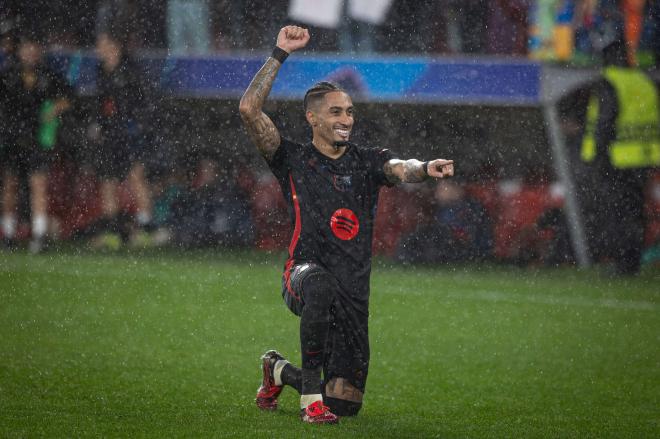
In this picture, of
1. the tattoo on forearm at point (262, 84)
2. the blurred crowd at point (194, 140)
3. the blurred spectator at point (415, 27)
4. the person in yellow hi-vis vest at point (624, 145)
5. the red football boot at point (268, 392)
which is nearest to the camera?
the tattoo on forearm at point (262, 84)

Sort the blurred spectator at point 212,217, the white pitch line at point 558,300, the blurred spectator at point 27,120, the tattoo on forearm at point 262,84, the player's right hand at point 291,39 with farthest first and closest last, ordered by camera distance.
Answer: the blurred spectator at point 212,217
the blurred spectator at point 27,120
the white pitch line at point 558,300
the player's right hand at point 291,39
the tattoo on forearm at point 262,84

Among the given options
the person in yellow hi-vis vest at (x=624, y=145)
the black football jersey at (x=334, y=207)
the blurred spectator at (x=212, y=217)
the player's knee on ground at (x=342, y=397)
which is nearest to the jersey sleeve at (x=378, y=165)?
the black football jersey at (x=334, y=207)

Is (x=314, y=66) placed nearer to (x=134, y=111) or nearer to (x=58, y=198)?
(x=134, y=111)

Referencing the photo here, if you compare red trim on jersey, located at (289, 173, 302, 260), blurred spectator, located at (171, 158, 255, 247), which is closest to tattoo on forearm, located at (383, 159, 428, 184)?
red trim on jersey, located at (289, 173, 302, 260)

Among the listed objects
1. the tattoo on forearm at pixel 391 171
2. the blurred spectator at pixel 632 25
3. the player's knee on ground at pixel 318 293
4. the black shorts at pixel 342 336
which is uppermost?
the blurred spectator at pixel 632 25

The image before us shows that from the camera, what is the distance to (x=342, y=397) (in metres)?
5.50

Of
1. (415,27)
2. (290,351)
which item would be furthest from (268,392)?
(415,27)

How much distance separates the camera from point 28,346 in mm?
7402

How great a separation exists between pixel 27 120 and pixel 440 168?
34.3ft

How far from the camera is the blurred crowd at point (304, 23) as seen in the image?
14805 mm

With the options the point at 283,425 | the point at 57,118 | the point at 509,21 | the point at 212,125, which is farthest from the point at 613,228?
the point at 283,425

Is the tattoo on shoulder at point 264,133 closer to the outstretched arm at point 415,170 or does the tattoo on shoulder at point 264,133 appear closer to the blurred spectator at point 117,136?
the outstretched arm at point 415,170

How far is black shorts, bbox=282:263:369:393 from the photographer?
5.38 m

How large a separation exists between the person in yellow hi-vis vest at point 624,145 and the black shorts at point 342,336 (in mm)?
8160
